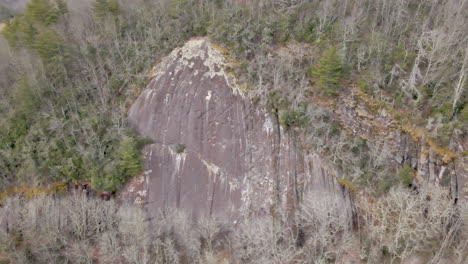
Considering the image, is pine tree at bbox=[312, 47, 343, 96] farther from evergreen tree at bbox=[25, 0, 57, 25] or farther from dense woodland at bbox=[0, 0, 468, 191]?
evergreen tree at bbox=[25, 0, 57, 25]

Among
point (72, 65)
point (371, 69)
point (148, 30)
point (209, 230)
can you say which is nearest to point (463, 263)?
point (371, 69)

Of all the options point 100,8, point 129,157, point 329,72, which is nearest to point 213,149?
point 129,157

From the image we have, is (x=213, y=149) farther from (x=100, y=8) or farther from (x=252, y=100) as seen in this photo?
(x=100, y=8)

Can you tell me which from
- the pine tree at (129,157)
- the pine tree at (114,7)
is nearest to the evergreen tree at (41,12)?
the pine tree at (114,7)

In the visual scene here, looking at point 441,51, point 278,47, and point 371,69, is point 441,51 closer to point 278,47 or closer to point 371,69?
point 371,69

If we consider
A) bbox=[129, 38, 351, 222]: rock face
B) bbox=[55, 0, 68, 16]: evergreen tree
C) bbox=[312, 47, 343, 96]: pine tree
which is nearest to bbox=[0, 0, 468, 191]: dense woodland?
bbox=[312, 47, 343, 96]: pine tree
